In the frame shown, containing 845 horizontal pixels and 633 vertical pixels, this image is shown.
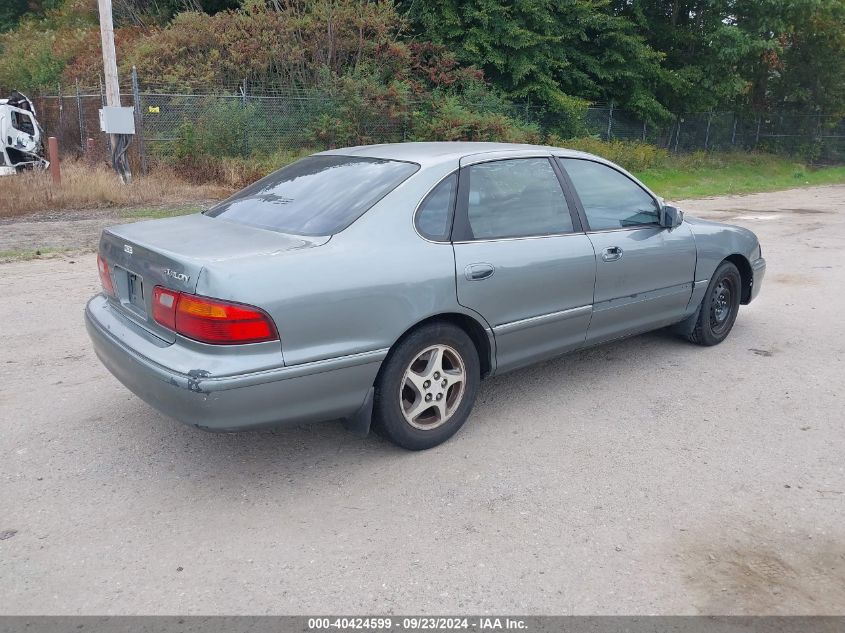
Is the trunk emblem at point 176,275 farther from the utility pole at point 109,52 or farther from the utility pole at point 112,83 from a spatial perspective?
the utility pole at point 109,52

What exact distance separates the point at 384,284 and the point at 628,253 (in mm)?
2012

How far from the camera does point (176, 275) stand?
3.39 metres

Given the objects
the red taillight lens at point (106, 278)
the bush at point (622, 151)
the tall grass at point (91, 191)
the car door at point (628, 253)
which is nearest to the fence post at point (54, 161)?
the tall grass at point (91, 191)

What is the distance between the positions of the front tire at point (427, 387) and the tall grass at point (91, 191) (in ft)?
36.3

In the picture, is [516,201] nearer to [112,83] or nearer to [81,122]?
[112,83]

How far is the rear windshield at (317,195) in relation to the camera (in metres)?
3.88

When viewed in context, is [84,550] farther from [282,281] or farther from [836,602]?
[836,602]

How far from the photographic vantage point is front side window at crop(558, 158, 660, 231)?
482 cm

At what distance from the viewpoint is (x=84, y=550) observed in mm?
3100

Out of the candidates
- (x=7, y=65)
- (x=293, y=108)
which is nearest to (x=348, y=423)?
(x=293, y=108)

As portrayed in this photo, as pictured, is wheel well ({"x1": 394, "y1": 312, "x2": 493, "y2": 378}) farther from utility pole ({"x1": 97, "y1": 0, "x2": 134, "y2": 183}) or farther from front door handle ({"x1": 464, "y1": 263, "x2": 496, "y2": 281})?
utility pole ({"x1": 97, "y1": 0, "x2": 134, "y2": 183})

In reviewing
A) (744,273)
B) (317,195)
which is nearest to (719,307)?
(744,273)

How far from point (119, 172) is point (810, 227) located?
43.5 ft

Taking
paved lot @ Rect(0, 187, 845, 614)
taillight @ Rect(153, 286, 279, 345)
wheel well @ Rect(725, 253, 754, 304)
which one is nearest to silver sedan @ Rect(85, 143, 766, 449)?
taillight @ Rect(153, 286, 279, 345)
